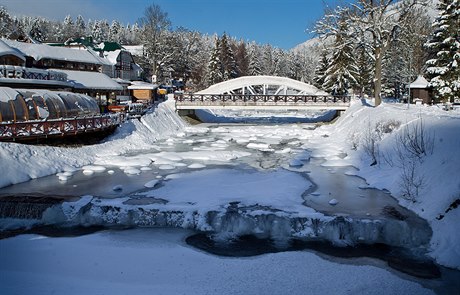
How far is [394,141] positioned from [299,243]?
35.1ft

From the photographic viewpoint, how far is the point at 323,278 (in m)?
9.23

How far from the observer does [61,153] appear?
20.3 meters

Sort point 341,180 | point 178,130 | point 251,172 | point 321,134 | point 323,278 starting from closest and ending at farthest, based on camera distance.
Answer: point 323,278
point 341,180
point 251,172
point 321,134
point 178,130

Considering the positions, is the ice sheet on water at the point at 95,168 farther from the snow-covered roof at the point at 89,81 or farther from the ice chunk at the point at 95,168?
the snow-covered roof at the point at 89,81

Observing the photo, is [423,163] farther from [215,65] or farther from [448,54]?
[215,65]

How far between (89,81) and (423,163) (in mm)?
30857

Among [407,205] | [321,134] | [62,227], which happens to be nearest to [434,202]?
[407,205]

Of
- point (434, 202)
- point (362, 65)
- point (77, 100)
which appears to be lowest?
point (434, 202)

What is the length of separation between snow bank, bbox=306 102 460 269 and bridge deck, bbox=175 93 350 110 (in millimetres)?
12395

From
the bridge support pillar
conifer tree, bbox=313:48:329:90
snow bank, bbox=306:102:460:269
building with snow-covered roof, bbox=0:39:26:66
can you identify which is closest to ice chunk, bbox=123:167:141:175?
snow bank, bbox=306:102:460:269

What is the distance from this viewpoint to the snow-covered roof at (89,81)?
35.1 metres

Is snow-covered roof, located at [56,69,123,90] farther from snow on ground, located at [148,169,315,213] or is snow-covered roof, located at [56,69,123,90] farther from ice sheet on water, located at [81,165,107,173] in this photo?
snow on ground, located at [148,169,315,213]

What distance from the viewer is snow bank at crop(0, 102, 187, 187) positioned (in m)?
17.3

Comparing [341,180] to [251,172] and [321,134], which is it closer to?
[251,172]
